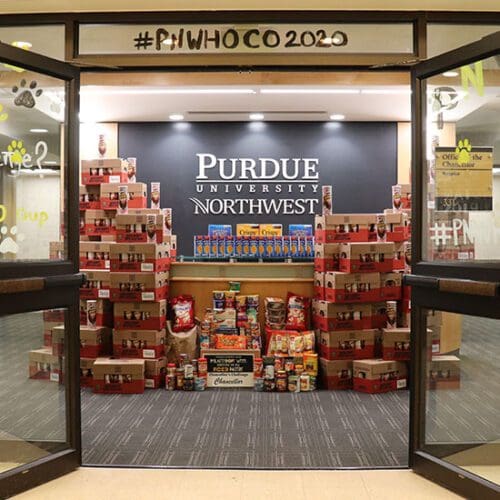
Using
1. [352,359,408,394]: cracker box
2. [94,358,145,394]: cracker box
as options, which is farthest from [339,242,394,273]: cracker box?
[94,358,145,394]: cracker box

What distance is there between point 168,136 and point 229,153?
3.19 ft

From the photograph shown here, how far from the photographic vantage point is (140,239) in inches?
231

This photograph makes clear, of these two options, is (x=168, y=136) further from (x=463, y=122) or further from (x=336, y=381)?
(x=463, y=122)

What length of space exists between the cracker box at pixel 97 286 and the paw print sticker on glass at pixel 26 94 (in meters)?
2.61

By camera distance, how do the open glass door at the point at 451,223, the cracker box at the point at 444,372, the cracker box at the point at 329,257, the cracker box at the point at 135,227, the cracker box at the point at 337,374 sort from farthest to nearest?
the cracker box at the point at 329,257, the cracker box at the point at 135,227, the cracker box at the point at 337,374, the cracker box at the point at 444,372, the open glass door at the point at 451,223

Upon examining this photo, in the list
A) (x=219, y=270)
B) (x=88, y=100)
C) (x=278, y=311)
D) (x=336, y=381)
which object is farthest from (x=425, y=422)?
(x=88, y=100)

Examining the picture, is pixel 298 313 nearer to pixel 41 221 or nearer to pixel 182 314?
pixel 182 314

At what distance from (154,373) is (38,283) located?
266cm

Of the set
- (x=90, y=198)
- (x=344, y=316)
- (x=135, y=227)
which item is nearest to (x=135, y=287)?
(x=135, y=227)

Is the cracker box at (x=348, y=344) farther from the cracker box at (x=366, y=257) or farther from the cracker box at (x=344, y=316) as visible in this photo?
the cracker box at (x=366, y=257)

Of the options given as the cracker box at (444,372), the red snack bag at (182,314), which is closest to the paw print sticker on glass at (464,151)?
the cracker box at (444,372)

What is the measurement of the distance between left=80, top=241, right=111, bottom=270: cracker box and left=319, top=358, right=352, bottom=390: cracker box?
2.33m

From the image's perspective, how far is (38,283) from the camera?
323 cm

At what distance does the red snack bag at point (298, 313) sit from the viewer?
6.06 metres
